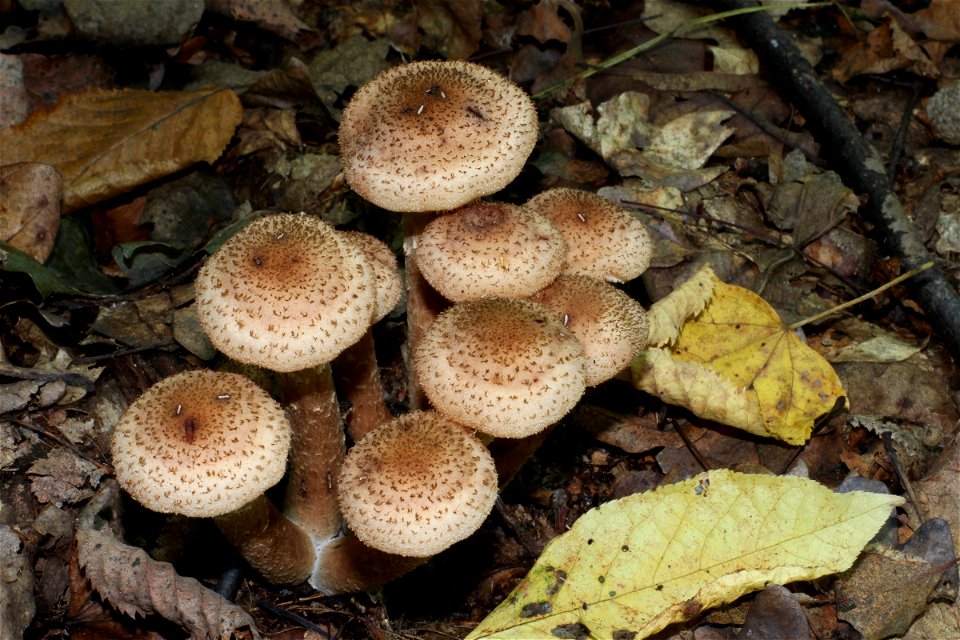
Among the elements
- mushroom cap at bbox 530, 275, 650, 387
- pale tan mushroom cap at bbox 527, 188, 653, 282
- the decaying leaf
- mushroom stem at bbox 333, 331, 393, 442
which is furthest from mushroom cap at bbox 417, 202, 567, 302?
the decaying leaf

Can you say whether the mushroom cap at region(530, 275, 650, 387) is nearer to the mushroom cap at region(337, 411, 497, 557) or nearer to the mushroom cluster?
the mushroom cluster

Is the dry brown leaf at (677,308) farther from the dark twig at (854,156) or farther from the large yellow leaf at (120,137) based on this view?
the large yellow leaf at (120,137)

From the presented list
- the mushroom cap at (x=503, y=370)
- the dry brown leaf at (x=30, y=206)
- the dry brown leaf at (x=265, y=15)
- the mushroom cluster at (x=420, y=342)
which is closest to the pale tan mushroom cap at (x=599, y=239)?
the mushroom cluster at (x=420, y=342)

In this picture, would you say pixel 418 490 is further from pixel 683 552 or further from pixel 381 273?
pixel 683 552

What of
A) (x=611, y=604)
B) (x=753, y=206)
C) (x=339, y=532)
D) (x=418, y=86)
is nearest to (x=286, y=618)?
(x=339, y=532)

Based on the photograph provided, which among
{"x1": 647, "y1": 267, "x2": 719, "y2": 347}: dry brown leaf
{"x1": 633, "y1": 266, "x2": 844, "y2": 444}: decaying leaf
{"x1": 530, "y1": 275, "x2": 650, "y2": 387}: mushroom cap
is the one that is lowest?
{"x1": 633, "y1": 266, "x2": 844, "y2": 444}: decaying leaf

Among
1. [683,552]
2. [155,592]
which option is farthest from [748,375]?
[155,592]

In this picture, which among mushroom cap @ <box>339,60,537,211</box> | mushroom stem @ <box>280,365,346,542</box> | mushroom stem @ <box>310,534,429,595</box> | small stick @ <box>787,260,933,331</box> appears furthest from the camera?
small stick @ <box>787,260,933,331</box>
